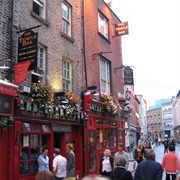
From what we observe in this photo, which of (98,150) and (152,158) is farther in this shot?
(98,150)

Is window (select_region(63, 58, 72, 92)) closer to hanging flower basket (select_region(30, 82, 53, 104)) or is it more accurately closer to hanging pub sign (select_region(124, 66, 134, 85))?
hanging flower basket (select_region(30, 82, 53, 104))

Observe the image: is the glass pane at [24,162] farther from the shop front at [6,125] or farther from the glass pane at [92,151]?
the glass pane at [92,151]

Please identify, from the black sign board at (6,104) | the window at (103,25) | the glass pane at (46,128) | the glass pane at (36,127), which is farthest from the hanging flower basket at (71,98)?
the window at (103,25)

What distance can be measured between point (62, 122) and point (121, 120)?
26.1 feet

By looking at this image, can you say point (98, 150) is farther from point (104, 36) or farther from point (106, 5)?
point (106, 5)

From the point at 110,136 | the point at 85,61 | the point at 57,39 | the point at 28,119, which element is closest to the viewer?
the point at 28,119

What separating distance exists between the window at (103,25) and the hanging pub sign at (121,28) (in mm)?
906

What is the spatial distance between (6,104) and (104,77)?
32.3 feet

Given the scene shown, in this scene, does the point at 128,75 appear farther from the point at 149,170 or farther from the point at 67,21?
the point at 149,170

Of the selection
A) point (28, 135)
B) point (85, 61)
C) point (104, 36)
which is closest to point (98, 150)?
point (85, 61)

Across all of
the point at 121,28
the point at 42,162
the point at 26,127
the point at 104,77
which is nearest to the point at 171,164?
the point at 42,162

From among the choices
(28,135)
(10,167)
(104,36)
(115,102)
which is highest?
(104,36)

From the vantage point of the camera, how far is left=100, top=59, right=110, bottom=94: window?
17.7 metres

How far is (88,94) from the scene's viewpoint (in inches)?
562
